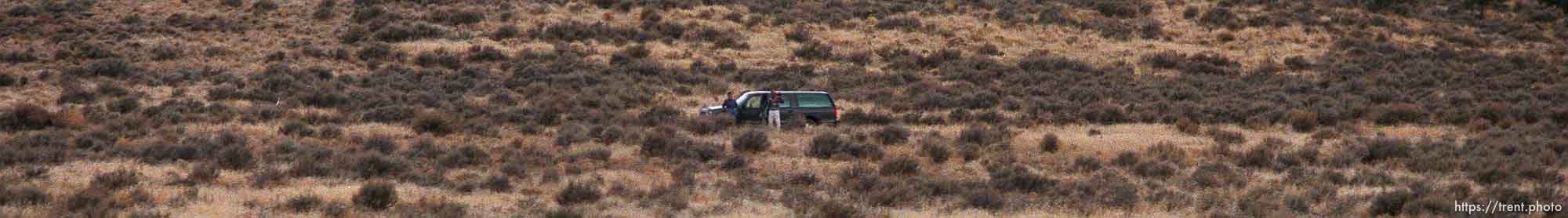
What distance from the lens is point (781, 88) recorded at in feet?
132

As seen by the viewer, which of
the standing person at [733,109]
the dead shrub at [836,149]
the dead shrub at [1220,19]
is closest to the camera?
the dead shrub at [836,149]

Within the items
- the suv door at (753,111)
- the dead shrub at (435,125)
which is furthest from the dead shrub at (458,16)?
the dead shrub at (435,125)

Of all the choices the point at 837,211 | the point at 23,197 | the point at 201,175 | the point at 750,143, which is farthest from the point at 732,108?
the point at 23,197

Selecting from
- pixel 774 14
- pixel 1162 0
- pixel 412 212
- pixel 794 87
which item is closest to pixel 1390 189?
pixel 412 212

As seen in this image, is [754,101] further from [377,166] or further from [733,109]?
[377,166]

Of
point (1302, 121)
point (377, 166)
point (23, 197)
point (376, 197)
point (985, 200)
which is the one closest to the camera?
point (23, 197)

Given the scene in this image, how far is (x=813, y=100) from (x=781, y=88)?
1168 cm

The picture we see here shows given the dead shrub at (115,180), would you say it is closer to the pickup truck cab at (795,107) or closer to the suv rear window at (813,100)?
the pickup truck cab at (795,107)

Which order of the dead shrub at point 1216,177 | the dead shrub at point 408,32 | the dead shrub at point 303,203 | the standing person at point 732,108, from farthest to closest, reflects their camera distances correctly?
the dead shrub at point 408,32 → the standing person at point 732,108 → the dead shrub at point 1216,177 → the dead shrub at point 303,203

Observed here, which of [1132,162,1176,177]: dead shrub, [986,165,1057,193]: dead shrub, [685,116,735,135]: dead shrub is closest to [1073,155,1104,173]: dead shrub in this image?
[1132,162,1176,177]: dead shrub

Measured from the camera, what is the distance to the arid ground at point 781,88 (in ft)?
55.1

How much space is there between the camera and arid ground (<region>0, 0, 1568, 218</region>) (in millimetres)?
16797

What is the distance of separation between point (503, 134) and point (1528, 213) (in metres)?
17.4

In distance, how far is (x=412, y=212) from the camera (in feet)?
48.4
